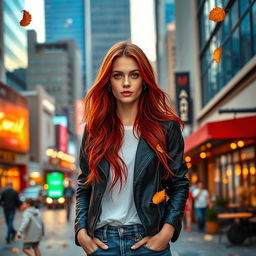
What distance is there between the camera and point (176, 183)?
3035mm

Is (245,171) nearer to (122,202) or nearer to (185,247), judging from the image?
(185,247)

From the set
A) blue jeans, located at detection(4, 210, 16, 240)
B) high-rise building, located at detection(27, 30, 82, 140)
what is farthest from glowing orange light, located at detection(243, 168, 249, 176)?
high-rise building, located at detection(27, 30, 82, 140)

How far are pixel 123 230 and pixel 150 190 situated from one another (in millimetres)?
257

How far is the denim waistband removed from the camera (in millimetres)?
2891

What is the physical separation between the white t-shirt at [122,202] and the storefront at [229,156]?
32.5 feet

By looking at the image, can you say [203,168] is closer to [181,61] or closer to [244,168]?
[244,168]

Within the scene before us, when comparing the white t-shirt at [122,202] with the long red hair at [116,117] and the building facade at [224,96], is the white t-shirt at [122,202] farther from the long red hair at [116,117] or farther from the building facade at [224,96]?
the building facade at [224,96]

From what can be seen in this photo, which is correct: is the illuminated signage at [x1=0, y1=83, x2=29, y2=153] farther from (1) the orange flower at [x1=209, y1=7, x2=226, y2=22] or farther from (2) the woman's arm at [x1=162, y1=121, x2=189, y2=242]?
(2) the woman's arm at [x1=162, y1=121, x2=189, y2=242]

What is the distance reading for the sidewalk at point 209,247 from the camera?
12297 mm

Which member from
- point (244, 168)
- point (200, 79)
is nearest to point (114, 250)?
point (244, 168)

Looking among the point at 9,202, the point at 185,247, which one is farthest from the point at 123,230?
the point at 9,202

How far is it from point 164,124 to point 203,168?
960 inches

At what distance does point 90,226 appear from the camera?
2.93 metres

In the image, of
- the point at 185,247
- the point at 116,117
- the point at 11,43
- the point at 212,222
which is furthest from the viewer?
the point at 11,43
